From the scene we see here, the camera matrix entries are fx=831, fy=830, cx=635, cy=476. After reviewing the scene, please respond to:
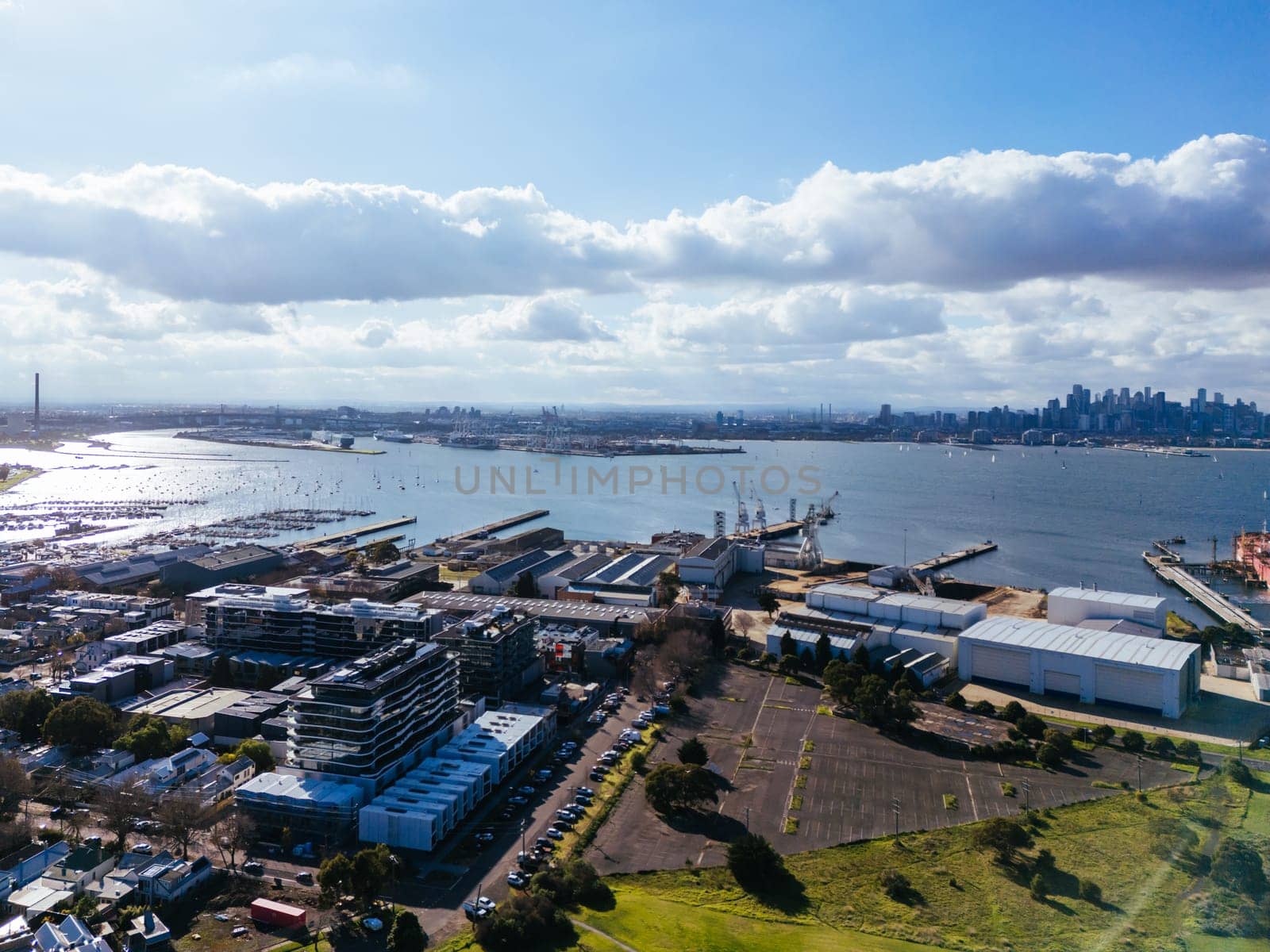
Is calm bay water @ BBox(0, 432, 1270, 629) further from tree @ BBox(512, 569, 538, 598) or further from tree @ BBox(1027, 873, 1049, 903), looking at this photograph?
tree @ BBox(1027, 873, 1049, 903)

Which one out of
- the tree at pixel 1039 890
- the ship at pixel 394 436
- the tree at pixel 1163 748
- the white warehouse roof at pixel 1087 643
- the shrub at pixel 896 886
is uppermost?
the ship at pixel 394 436

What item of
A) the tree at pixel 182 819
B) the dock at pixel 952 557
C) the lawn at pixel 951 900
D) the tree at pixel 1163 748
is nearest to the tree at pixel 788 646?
the tree at pixel 1163 748

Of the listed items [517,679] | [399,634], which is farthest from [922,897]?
[399,634]

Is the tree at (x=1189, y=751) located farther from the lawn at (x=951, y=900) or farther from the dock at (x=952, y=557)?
the dock at (x=952, y=557)

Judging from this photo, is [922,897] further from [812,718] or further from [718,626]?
[718,626]

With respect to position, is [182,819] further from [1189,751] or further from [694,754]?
[1189,751]

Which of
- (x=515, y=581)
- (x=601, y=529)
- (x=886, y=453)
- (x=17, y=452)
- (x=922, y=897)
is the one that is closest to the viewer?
(x=922, y=897)
